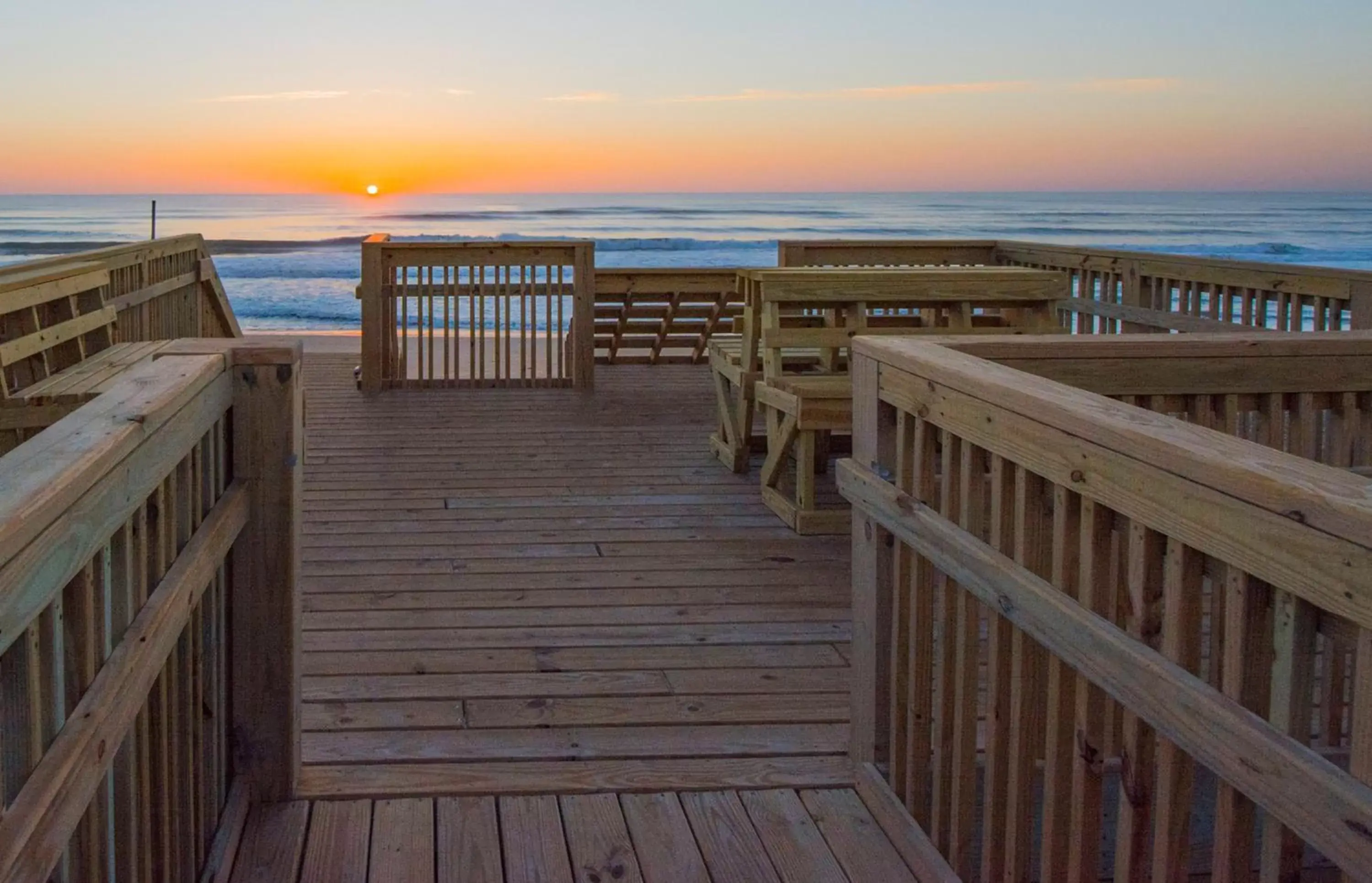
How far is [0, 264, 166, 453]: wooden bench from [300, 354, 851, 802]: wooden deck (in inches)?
35.4

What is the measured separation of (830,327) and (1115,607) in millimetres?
4033

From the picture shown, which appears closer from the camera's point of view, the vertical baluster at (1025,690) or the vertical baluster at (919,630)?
the vertical baluster at (1025,690)

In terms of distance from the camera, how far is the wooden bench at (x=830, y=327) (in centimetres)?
515

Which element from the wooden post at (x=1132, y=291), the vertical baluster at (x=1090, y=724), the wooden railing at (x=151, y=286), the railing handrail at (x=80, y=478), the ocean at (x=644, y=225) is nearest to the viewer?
the railing handrail at (x=80, y=478)

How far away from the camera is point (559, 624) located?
3.90m

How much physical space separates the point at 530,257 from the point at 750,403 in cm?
319

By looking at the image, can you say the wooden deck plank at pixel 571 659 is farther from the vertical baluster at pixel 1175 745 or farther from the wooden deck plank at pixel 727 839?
the vertical baluster at pixel 1175 745

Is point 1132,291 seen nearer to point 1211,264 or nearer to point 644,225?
point 1211,264

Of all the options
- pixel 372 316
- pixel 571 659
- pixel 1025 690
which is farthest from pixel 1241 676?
pixel 372 316

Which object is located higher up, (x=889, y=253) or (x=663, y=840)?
(x=889, y=253)

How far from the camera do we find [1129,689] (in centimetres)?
158

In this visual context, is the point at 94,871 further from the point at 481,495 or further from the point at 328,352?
the point at 328,352

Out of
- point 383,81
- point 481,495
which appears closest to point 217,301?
point 481,495

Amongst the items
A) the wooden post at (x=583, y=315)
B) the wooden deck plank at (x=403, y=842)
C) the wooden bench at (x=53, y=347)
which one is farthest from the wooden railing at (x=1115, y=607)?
the wooden post at (x=583, y=315)
